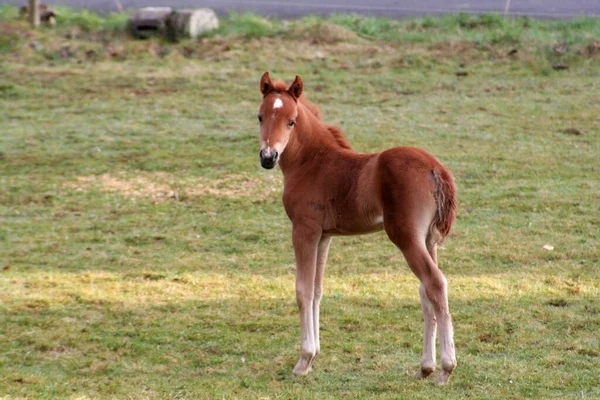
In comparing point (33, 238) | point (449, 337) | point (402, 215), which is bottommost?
point (33, 238)

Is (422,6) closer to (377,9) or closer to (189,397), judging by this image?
(377,9)

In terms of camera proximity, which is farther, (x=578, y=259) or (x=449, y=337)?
(x=578, y=259)

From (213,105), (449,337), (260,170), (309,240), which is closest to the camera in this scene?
(449,337)

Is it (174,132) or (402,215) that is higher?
(402,215)

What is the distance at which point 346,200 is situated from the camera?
6.09 m

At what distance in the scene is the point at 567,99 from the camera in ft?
47.3

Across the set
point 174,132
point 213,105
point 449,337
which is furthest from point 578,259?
point 213,105

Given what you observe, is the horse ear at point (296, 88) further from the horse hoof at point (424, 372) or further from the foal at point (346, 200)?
the horse hoof at point (424, 372)

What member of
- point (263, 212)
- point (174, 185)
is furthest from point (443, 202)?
point (174, 185)

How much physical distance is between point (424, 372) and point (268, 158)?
171 cm

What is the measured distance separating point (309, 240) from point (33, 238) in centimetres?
470

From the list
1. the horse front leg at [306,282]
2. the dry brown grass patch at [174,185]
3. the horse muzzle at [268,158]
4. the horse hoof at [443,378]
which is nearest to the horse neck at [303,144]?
the horse muzzle at [268,158]

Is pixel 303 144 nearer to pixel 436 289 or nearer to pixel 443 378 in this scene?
pixel 436 289

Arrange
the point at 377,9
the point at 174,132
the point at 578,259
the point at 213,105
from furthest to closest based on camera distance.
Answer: the point at 377,9 < the point at 213,105 < the point at 174,132 < the point at 578,259
